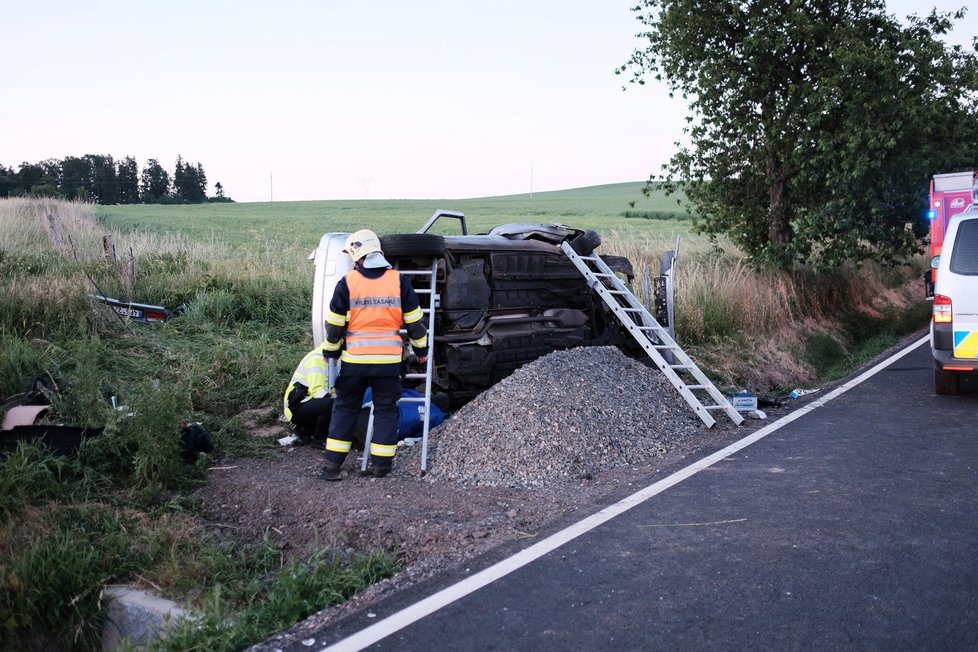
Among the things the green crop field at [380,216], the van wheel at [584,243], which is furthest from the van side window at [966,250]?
the green crop field at [380,216]

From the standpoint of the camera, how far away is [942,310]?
934cm

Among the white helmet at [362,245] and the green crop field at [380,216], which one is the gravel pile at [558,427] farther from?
the green crop field at [380,216]

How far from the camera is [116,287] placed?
472 inches

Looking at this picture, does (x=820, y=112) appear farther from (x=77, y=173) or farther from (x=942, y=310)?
(x=77, y=173)

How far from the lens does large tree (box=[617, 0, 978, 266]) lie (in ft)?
48.7

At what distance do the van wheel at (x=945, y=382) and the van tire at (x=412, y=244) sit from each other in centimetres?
591

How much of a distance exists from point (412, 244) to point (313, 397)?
1.71 metres

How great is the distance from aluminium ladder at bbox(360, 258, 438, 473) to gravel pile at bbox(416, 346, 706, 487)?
180 mm

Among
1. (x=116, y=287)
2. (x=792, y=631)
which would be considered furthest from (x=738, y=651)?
(x=116, y=287)

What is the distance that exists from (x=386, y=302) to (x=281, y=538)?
2147 mm

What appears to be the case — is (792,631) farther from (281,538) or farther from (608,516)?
(281,538)

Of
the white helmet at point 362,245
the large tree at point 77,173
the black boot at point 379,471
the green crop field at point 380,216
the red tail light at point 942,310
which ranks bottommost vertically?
the black boot at point 379,471

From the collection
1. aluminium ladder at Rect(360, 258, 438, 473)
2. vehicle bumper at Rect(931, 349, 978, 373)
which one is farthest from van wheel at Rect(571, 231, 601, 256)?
vehicle bumper at Rect(931, 349, 978, 373)

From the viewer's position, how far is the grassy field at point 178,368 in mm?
4602
